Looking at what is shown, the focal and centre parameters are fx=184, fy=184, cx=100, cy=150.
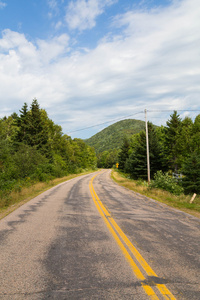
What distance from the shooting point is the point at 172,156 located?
42.5 m

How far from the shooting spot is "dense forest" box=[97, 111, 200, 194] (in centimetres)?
2012

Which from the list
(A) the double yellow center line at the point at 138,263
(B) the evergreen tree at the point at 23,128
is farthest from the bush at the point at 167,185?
(B) the evergreen tree at the point at 23,128

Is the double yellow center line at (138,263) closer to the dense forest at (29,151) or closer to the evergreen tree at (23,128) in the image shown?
the dense forest at (29,151)

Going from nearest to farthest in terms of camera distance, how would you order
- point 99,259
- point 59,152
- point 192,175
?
point 99,259
point 192,175
point 59,152

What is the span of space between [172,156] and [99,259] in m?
42.3

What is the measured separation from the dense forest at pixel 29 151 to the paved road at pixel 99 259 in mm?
7988

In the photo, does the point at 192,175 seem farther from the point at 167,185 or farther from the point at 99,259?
the point at 99,259

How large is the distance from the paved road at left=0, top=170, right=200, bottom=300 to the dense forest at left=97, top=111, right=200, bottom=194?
11.1 meters

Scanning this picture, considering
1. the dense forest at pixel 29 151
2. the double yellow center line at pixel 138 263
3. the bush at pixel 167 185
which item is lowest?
the bush at pixel 167 185

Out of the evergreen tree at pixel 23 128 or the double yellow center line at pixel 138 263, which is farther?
the evergreen tree at pixel 23 128

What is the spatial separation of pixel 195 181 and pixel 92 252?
20.2 meters

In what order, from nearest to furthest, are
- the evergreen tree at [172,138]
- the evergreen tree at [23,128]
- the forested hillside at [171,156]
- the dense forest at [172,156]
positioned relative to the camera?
the forested hillside at [171,156]
the dense forest at [172,156]
the evergreen tree at [23,128]
the evergreen tree at [172,138]

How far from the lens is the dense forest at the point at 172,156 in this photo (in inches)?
792

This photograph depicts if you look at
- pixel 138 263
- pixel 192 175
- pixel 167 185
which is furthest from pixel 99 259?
pixel 192 175
